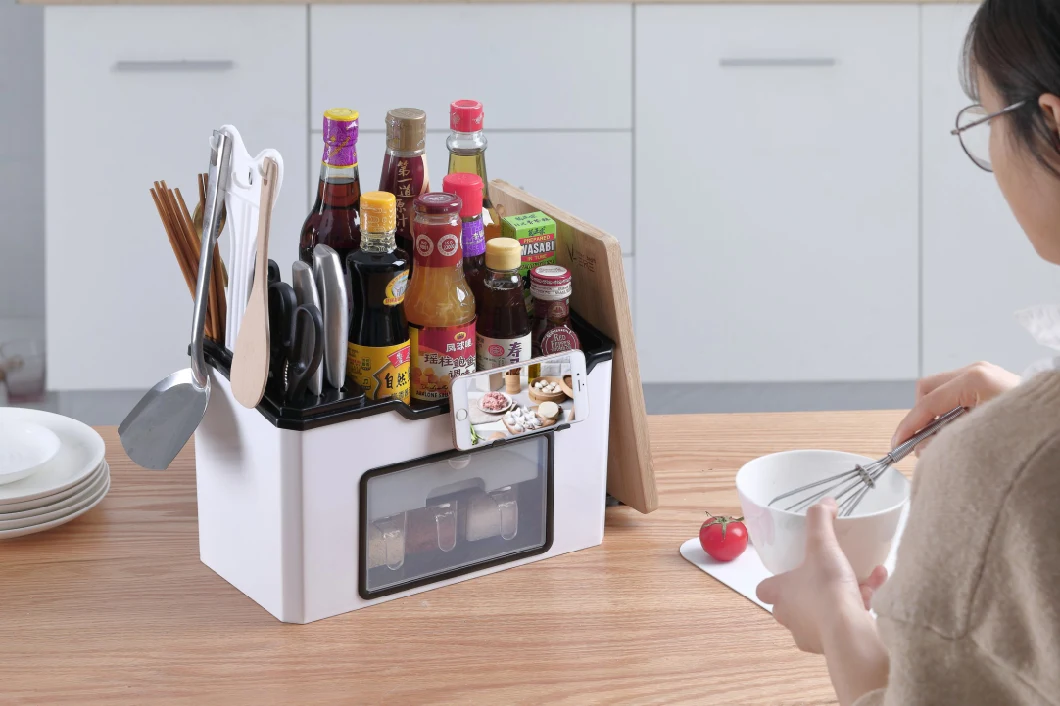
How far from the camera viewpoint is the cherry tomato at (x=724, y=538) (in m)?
1.00

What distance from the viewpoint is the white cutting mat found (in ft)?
3.19

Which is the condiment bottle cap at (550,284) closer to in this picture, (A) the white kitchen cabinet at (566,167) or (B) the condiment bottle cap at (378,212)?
(B) the condiment bottle cap at (378,212)

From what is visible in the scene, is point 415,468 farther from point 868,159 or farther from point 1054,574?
point 868,159

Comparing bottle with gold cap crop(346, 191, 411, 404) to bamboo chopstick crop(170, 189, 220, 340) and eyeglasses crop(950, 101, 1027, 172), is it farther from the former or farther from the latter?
eyeglasses crop(950, 101, 1027, 172)

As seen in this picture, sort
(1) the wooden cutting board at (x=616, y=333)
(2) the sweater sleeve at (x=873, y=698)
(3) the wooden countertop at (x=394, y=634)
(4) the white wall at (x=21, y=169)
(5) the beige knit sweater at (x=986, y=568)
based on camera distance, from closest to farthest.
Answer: (5) the beige knit sweater at (x=986, y=568) → (2) the sweater sleeve at (x=873, y=698) → (3) the wooden countertop at (x=394, y=634) → (1) the wooden cutting board at (x=616, y=333) → (4) the white wall at (x=21, y=169)

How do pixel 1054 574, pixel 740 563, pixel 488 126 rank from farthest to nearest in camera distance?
1. pixel 488 126
2. pixel 740 563
3. pixel 1054 574

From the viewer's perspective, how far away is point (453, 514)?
3.25 ft

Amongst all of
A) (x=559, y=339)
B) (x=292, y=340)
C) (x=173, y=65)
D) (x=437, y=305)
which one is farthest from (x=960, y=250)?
(x=292, y=340)

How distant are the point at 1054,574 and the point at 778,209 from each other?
2236mm

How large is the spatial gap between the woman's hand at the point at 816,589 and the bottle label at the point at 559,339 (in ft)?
0.87

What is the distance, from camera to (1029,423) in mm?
592

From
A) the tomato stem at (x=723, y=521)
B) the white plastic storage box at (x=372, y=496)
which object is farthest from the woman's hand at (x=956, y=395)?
the white plastic storage box at (x=372, y=496)

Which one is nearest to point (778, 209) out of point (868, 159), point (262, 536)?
point (868, 159)

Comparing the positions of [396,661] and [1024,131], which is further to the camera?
[396,661]
